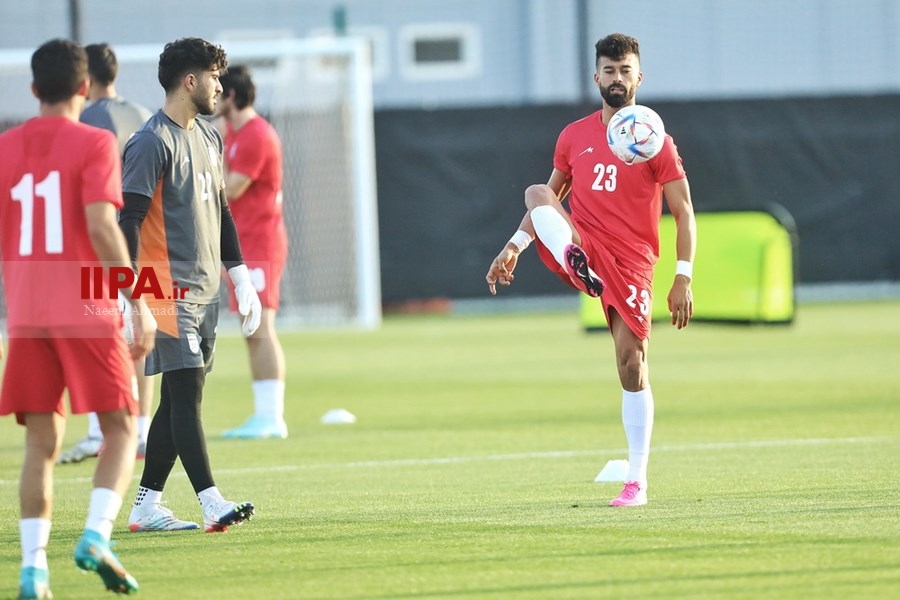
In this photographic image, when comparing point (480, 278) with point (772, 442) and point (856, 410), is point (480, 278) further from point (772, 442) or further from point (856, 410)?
point (772, 442)

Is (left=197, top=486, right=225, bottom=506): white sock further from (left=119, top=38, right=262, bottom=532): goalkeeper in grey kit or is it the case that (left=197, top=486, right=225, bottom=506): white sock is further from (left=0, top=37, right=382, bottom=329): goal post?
(left=0, top=37, right=382, bottom=329): goal post

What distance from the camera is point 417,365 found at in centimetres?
1588

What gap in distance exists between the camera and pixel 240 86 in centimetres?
1044

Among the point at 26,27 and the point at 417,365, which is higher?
the point at 26,27

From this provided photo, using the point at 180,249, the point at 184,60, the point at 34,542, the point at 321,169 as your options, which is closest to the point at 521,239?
the point at 180,249

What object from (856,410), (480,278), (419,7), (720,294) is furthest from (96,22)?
(856,410)

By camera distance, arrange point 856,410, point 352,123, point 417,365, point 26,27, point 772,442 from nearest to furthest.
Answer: point 772,442
point 856,410
point 417,365
point 352,123
point 26,27

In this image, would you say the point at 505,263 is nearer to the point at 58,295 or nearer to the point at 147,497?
the point at 147,497

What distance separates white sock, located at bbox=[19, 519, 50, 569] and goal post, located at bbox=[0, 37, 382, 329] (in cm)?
1266

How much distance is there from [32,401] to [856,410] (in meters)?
7.22

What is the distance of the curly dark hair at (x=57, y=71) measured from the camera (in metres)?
5.15

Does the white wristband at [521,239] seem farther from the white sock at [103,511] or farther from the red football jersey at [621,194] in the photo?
the white sock at [103,511]

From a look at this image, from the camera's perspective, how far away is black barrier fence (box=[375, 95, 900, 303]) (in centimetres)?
2156

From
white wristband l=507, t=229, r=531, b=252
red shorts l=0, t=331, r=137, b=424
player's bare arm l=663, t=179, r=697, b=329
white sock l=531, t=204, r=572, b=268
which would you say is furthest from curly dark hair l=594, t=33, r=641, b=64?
red shorts l=0, t=331, r=137, b=424
